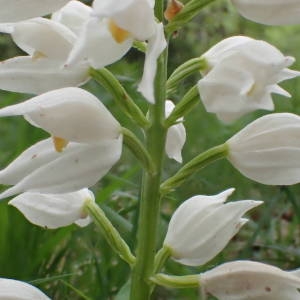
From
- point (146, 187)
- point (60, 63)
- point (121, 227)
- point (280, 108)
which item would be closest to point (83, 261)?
point (121, 227)

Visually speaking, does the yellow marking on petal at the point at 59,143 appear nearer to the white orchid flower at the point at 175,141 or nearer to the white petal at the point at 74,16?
the white petal at the point at 74,16

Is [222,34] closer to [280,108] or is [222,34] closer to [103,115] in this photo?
[280,108]

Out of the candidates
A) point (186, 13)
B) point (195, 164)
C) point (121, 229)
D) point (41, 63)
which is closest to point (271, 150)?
point (195, 164)

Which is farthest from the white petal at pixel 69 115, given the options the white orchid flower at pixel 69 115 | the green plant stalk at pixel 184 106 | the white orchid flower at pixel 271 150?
the white orchid flower at pixel 271 150

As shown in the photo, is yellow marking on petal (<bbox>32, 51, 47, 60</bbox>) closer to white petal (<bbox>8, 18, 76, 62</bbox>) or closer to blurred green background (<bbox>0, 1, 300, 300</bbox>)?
white petal (<bbox>8, 18, 76, 62</bbox>)

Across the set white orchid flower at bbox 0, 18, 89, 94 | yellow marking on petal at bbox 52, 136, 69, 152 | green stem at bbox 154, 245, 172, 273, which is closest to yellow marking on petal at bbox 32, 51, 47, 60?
white orchid flower at bbox 0, 18, 89, 94

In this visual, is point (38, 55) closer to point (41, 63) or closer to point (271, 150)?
point (41, 63)
